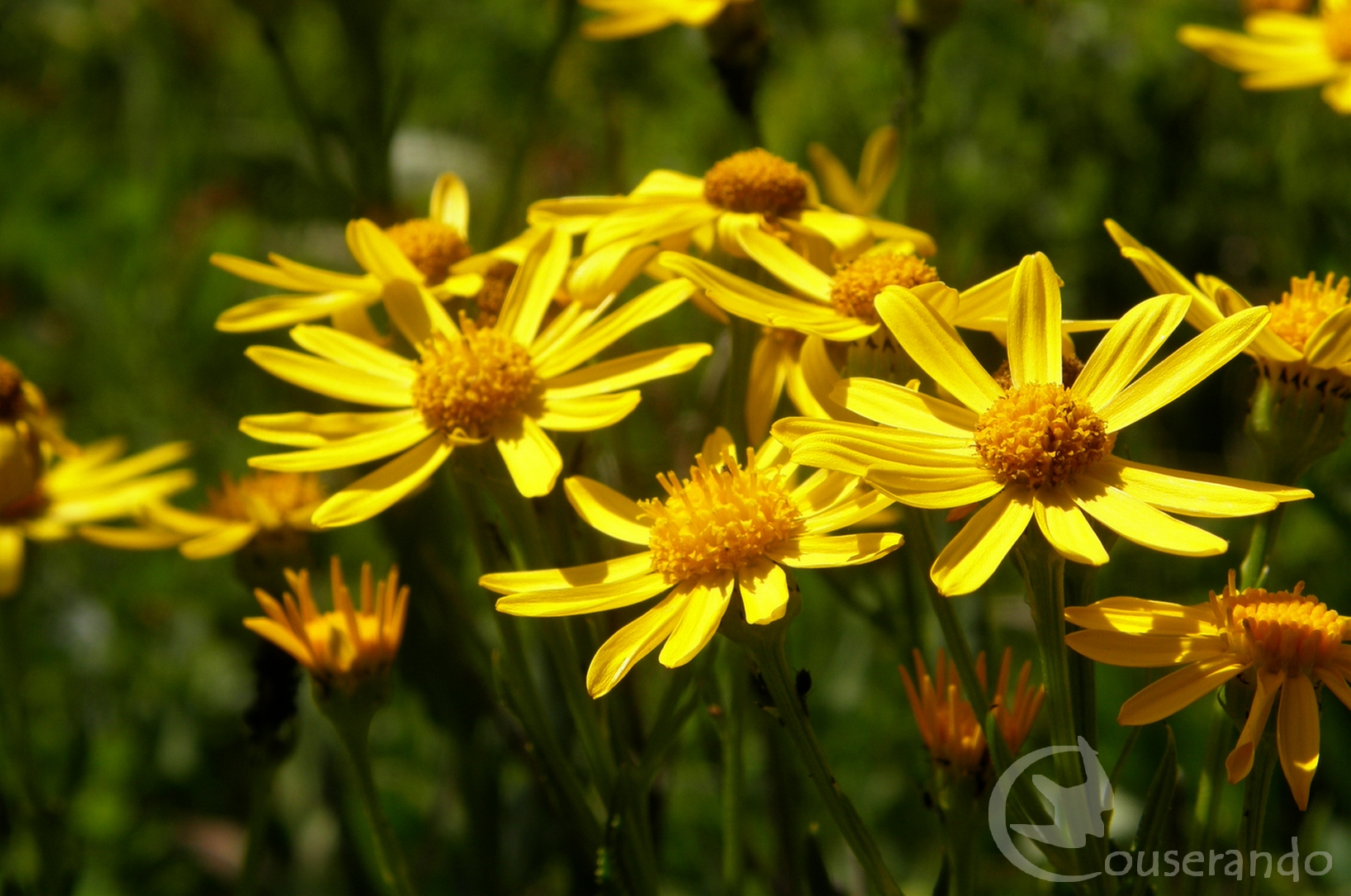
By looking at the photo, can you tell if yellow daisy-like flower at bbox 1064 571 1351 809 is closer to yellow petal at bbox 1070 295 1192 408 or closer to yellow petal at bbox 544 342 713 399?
yellow petal at bbox 1070 295 1192 408

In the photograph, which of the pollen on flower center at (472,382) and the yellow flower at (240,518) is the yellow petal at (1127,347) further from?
the yellow flower at (240,518)

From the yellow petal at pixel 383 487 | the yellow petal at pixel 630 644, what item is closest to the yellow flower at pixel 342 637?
the yellow petal at pixel 383 487

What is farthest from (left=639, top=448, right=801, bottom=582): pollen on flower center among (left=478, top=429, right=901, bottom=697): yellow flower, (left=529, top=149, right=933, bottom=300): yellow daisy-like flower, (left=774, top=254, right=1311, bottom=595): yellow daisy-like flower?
(left=529, top=149, right=933, bottom=300): yellow daisy-like flower

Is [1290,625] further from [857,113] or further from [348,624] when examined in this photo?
[857,113]

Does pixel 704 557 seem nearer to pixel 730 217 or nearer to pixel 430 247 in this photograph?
pixel 730 217

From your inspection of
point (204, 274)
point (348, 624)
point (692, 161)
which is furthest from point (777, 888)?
point (204, 274)

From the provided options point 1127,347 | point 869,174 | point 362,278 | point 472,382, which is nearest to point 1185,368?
point 1127,347
